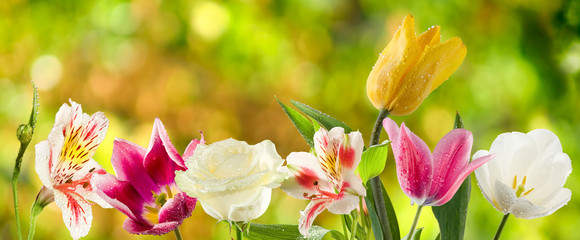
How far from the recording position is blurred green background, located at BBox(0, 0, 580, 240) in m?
1.44

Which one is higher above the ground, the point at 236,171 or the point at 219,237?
the point at 236,171

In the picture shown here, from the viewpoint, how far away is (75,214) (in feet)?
1.09

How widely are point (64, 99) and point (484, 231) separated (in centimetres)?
93

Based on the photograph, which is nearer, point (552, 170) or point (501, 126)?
point (552, 170)

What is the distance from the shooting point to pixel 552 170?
0.34m

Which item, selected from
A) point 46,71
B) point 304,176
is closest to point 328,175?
point 304,176

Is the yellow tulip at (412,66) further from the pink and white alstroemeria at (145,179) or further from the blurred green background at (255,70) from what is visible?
the blurred green background at (255,70)

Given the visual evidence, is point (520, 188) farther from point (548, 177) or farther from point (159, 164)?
point (159, 164)

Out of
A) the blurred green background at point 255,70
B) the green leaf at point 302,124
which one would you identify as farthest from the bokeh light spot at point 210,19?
the green leaf at point 302,124

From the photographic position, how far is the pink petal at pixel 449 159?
0.99ft

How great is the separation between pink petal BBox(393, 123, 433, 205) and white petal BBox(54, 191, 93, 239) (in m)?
0.15

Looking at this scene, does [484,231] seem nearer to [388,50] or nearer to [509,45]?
[509,45]

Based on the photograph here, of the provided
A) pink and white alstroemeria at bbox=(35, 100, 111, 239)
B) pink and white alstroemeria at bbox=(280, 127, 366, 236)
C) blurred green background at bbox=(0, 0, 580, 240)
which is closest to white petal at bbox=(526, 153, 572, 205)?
pink and white alstroemeria at bbox=(280, 127, 366, 236)

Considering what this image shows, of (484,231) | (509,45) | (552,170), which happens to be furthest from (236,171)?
(509,45)
